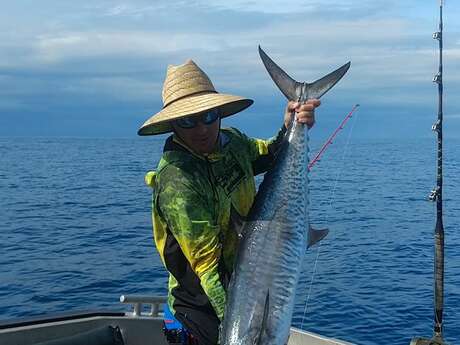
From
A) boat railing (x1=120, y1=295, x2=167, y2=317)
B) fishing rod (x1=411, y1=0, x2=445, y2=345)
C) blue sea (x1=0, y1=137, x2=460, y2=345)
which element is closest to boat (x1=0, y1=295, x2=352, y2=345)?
boat railing (x1=120, y1=295, x2=167, y2=317)

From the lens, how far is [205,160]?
3.69 meters

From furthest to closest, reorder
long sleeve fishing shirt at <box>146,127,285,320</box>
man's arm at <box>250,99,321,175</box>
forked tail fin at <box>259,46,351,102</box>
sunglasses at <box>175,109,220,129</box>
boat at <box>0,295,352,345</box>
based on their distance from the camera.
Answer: boat at <box>0,295,352,345</box>
man's arm at <box>250,99,321,175</box>
forked tail fin at <box>259,46,351,102</box>
sunglasses at <box>175,109,220,129</box>
long sleeve fishing shirt at <box>146,127,285,320</box>

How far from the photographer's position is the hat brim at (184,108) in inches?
134

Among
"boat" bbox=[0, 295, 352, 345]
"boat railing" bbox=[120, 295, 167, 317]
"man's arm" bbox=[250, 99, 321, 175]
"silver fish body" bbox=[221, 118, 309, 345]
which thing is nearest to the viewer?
"silver fish body" bbox=[221, 118, 309, 345]

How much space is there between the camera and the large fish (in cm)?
319

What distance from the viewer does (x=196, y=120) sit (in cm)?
350

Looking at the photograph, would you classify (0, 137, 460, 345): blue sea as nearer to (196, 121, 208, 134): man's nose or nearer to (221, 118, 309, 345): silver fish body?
(221, 118, 309, 345): silver fish body

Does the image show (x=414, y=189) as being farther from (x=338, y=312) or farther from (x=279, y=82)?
(x=279, y=82)

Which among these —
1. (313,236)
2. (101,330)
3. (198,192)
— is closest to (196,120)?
(198,192)

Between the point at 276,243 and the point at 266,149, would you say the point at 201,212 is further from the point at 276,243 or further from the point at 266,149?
the point at 266,149

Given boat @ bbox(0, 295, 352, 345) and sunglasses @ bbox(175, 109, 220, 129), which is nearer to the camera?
sunglasses @ bbox(175, 109, 220, 129)

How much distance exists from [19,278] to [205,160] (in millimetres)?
11172

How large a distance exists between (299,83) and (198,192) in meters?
0.98

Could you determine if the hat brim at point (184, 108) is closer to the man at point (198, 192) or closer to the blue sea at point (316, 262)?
the man at point (198, 192)
